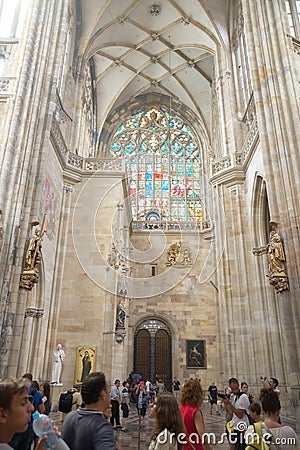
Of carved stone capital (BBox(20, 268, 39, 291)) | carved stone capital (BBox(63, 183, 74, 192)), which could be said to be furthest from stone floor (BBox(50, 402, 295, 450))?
carved stone capital (BBox(63, 183, 74, 192))

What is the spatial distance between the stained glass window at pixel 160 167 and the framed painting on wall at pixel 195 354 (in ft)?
20.6

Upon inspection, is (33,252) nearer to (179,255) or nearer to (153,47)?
(179,255)

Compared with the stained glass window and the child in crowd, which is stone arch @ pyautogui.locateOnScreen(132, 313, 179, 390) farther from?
the child in crowd

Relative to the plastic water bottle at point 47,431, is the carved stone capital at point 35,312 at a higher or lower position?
higher

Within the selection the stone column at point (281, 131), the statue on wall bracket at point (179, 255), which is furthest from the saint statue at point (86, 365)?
the statue on wall bracket at point (179, 255)

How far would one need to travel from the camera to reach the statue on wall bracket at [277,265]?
8.28m

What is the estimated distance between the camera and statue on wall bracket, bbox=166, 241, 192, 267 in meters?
18.5

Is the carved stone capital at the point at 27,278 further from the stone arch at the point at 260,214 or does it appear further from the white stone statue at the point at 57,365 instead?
the stone arch at the point at 260,214

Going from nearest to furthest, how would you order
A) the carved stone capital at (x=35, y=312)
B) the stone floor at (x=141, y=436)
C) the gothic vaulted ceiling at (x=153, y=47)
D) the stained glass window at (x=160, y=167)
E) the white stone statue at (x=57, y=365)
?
1. the stone floor at (x=141, y=436)
2. the carved stone capital at (x=35, y=312)
3. the white stone statue at (x=57, y=365)
4. the gothic vaulted ceiling at (x=153, y=47)
5. the stained glass window at (x=160, y=167)

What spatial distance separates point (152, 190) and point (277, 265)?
542 inches

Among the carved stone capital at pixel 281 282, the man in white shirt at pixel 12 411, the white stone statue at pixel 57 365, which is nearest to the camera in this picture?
the man in white shirt at pixel 12 411

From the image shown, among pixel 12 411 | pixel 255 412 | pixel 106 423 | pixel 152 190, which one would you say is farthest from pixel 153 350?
pixel 12 411

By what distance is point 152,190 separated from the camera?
21500 mm

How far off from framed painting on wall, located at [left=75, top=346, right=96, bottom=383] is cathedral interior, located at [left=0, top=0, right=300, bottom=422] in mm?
46
